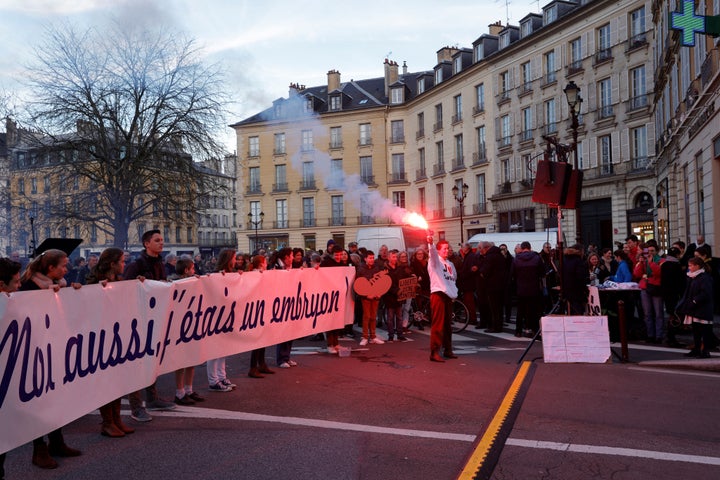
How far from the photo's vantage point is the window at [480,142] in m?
47.8

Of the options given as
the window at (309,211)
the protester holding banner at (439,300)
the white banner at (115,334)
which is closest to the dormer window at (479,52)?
the window at (309,211)

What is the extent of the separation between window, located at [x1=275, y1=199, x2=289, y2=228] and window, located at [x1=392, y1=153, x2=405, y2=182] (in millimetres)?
9432

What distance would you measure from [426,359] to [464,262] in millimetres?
5078

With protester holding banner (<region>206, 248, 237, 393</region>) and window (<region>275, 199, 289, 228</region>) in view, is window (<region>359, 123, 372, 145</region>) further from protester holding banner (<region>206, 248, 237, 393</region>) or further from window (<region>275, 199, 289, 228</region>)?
protester holding banner (<region>206, 248, 237, 393</region>)

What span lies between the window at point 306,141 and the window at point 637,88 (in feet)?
63.0

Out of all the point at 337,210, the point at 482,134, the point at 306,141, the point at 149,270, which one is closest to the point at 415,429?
the point at 149,270

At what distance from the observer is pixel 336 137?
52.2 meters

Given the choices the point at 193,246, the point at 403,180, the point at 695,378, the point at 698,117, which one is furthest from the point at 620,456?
the point at 193,246

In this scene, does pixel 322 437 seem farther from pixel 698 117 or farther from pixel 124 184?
pixel 124 184

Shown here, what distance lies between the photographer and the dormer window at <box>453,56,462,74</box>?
50.7 m

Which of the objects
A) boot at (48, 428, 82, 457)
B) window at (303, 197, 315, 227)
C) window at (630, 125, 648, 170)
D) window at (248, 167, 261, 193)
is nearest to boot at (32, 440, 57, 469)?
boot at (48, 428, 82, 457)

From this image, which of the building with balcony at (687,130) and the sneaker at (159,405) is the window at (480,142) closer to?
the building with balcony at (687,130)

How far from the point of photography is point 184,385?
7.80 m

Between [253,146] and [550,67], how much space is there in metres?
20.2
